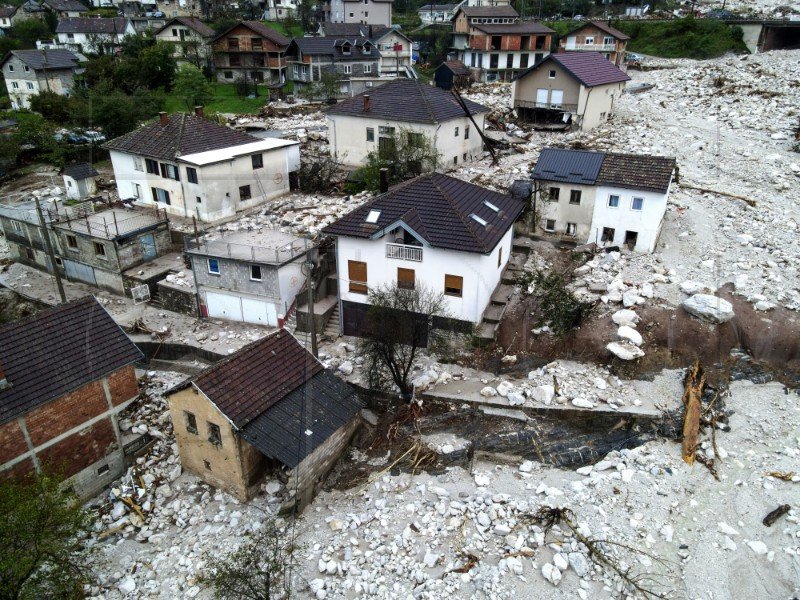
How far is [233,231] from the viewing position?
32219 millimetres

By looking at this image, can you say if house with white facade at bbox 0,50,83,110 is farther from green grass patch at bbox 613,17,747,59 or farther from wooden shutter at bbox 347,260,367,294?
green grass patch at bbox 613,17,747,59

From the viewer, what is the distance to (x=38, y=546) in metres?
13.3

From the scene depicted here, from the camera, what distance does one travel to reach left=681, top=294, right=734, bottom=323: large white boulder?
21594mm

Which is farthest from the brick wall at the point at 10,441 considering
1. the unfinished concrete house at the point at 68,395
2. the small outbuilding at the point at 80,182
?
the small outbuilding at the point at 80,182

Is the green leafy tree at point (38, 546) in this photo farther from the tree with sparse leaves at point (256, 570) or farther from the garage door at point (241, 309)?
the garage door at point (241, 309)

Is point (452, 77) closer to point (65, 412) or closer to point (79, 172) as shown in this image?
point (79, 172)

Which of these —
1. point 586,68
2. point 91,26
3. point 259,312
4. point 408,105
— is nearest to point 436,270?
point 259,312

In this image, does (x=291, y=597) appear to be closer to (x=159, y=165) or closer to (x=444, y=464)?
(x=444, y=464)

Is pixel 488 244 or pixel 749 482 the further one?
pixel 488 244

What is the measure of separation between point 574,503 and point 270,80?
63081 mm

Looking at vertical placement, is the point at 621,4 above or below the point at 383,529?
above

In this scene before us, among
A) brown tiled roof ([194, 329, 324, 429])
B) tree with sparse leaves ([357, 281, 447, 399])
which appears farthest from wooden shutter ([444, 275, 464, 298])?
brown tiled roof ([194, 329, 324, 429])

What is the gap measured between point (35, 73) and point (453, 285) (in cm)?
5946

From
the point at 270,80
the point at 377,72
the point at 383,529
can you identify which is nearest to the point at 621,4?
the point at 377,72
